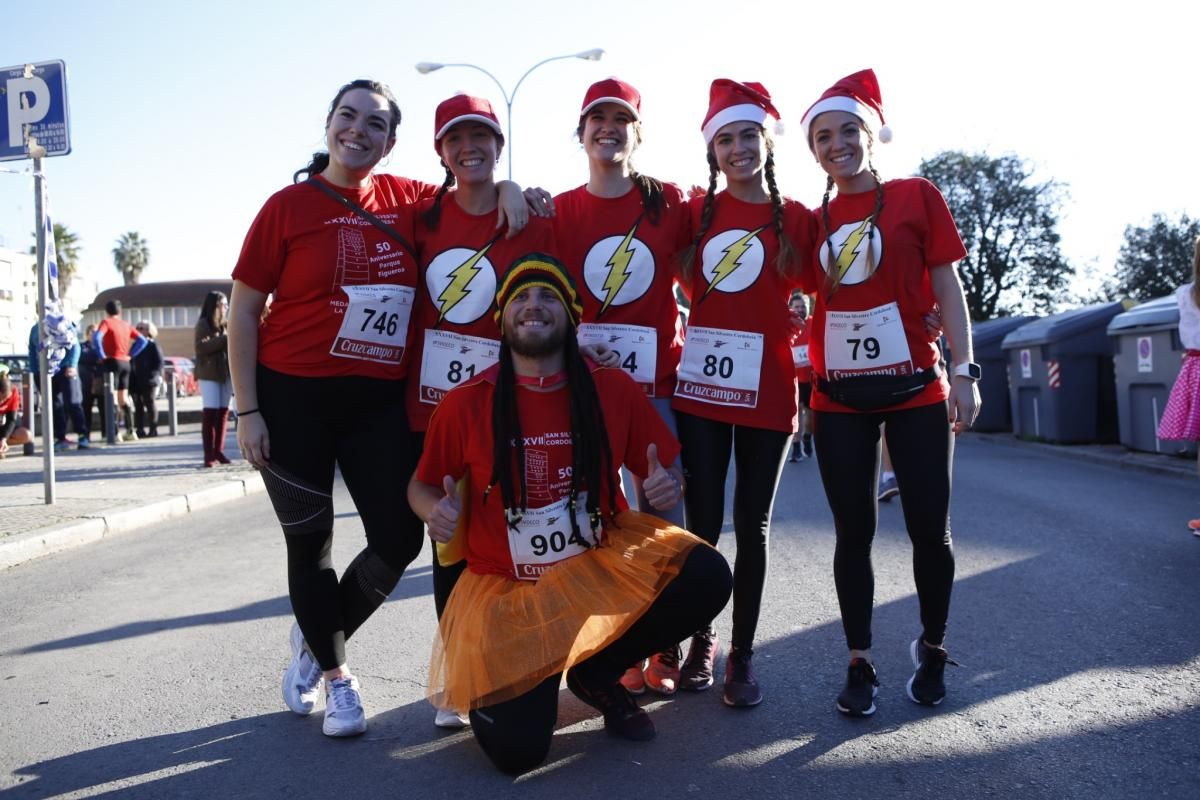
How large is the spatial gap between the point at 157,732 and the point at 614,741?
1.57 m

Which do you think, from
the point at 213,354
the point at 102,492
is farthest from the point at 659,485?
the point at 213,354

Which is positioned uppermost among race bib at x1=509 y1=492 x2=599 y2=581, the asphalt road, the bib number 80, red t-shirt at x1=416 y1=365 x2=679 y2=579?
the bib number 80

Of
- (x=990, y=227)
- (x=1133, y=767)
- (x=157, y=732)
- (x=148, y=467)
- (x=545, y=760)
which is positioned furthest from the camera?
(x=990, y=227)

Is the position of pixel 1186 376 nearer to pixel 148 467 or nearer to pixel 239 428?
pixel 239 428

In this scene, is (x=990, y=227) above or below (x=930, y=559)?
above

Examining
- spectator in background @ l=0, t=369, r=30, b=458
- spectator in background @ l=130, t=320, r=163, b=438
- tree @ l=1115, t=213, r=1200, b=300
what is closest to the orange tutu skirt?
spectator in background @ l=0, t=369, r=30, b=458

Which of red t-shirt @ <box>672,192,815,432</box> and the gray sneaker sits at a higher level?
red t-shirt @ <box>672,192,815,432</box>

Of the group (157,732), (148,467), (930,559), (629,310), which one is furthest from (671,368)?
(148,467)

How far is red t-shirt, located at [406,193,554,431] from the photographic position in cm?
351

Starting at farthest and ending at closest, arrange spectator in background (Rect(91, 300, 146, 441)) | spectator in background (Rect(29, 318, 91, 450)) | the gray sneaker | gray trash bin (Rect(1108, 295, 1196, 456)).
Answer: spectator in background (Rect(91, 300, 146, 441)), spectator in background (Rect(29, 318, 91, 450)), gray trash bin (Rect(1108, 295, 1196, 456)), the gray sneaker

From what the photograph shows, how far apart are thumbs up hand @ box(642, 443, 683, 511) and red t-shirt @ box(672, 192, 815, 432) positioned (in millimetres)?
372

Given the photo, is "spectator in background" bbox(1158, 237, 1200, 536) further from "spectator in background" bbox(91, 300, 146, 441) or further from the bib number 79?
"spectator in background" bbox(91, 300, 146, 441)

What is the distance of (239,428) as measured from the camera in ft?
11.4

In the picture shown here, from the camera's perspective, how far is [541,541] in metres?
3.29
